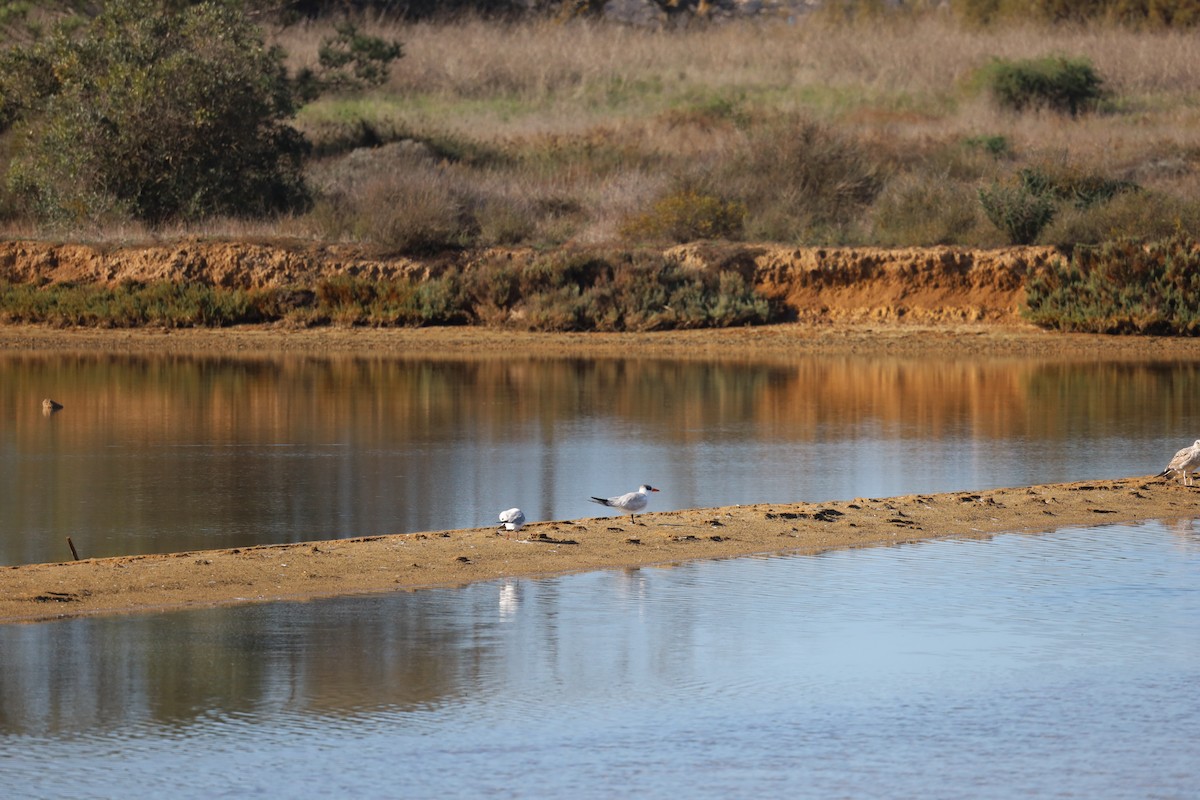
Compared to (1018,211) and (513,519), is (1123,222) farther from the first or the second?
(513,519)

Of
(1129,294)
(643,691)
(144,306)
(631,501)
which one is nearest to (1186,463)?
(631,501)

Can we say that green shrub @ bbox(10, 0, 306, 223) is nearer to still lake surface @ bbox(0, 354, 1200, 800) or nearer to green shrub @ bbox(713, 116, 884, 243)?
green shrub @ bbox(713, 116, 884, 243)

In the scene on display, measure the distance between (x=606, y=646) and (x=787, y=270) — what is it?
21.4 m

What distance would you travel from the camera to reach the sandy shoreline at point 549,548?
406 inches

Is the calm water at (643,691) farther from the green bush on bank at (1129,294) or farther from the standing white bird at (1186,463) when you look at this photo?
the green bush on bank at (1129,294)

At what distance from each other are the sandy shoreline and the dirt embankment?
613 inches

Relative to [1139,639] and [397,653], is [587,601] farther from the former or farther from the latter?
[1139,639]

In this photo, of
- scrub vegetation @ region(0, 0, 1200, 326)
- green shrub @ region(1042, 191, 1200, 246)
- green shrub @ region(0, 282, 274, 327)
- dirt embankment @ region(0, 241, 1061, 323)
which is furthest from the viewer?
scrub vegetation @ region(0, 0, 1200, 326)

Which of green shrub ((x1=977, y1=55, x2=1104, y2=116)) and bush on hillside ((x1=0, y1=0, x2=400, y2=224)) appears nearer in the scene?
bush on hillside ((x1=0, y1=0, x2=400, y2=224))

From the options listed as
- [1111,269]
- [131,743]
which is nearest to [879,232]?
[1111,269]

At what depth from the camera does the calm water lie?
7383 mm

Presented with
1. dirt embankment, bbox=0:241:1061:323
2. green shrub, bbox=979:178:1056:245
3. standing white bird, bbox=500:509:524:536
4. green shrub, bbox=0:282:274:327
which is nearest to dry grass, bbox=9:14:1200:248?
green shrub, bbox=979:178:1056:245

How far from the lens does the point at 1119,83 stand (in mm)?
48250

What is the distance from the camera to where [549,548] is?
11648 millimetres
